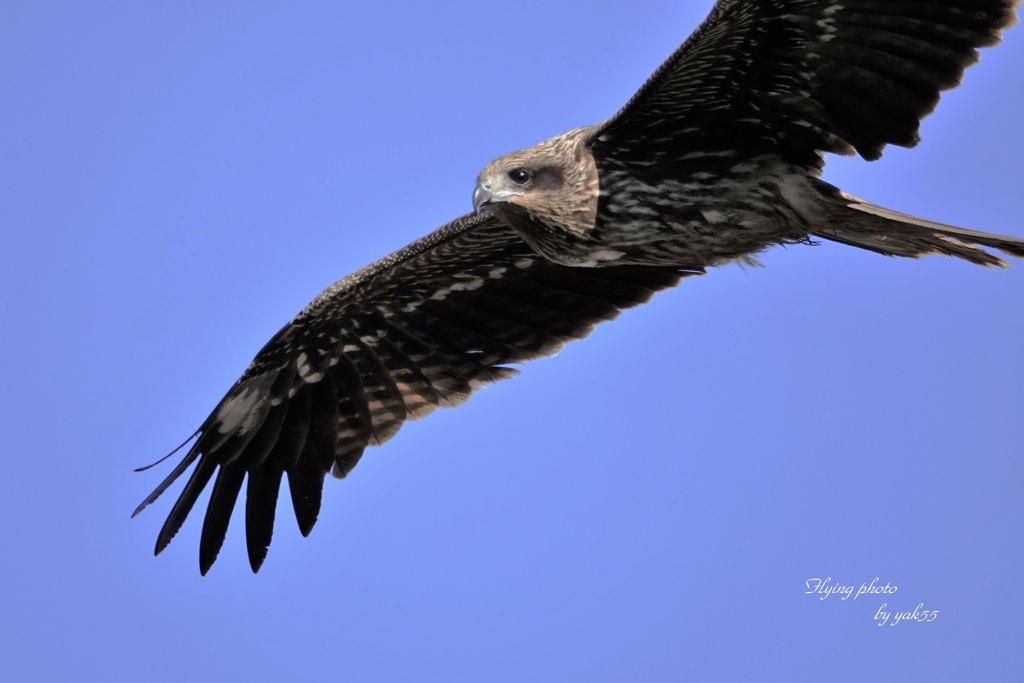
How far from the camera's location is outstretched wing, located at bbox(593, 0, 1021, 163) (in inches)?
290

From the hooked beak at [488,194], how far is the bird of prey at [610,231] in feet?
0.05

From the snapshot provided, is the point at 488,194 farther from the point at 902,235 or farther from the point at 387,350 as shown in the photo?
the point at 387,350

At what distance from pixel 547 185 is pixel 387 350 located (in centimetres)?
265

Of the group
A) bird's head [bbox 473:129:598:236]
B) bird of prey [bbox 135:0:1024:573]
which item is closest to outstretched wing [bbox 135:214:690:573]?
bird of prey [bbox 135:0:1024:573]

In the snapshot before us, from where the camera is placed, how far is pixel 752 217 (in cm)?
838

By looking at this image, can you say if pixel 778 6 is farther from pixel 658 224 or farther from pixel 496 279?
pixel 496 279

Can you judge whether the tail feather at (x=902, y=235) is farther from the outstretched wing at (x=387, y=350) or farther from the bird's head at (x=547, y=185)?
the outstretched wing at (x=387, y=350)

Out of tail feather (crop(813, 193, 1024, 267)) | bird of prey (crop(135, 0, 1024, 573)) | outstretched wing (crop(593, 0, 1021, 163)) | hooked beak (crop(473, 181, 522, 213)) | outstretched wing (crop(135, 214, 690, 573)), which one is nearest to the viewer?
outstretched wing (crop(593, 0, 1021, 163))

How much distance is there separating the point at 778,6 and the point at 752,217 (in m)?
1.41

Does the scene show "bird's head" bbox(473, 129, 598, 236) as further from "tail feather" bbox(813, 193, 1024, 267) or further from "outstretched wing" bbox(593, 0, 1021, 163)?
"tail feather" bbox(813, 193, 1024, 267)

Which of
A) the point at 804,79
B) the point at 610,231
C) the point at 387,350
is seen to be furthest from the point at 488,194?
the point at 387,350

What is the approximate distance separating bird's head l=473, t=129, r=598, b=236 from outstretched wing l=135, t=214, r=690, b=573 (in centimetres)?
146

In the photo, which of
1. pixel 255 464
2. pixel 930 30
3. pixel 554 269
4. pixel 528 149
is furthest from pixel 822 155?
pixel 255 464

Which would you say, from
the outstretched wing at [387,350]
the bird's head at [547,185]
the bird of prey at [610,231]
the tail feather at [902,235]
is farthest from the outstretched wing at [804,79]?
the outstretched wing at [387,350]
